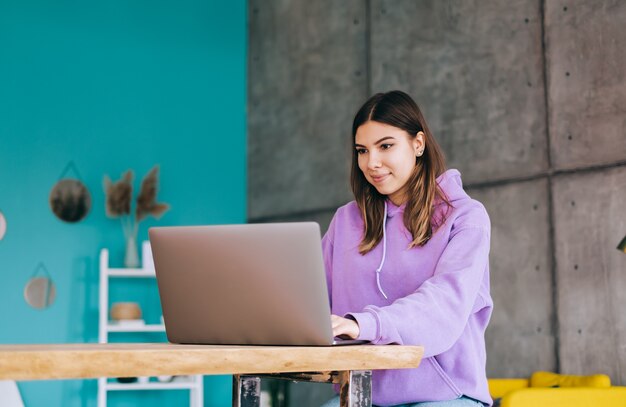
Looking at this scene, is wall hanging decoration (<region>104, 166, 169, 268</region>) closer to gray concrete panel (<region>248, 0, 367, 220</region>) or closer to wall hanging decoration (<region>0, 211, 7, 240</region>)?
wall hanging decoration (<region>0, 211, 7, 240</region>)

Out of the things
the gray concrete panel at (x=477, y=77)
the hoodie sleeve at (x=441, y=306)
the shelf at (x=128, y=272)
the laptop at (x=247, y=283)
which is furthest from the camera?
the shelf at (x=128, y=272)

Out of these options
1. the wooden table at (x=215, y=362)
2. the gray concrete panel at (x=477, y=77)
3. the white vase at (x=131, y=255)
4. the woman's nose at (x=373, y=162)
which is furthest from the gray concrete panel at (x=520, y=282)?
the wooden table at (x=215, y=362)

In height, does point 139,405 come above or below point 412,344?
below

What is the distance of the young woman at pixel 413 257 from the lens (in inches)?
75.2

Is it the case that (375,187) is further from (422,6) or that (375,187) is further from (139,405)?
(139,405)

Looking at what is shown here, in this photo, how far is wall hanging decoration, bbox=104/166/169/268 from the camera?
718 cm

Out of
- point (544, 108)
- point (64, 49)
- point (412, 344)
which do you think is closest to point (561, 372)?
point (544, 108)

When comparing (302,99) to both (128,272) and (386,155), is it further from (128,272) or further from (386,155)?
(386,155)

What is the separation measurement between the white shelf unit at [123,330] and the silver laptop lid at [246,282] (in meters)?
4.98

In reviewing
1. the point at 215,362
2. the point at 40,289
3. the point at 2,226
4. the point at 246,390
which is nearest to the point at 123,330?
the point at 40,289

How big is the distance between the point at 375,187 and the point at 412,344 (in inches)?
21.9

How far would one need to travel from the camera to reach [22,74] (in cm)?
712

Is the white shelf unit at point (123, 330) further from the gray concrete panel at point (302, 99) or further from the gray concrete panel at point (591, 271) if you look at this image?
the gray concrete panel at point (591, 271)

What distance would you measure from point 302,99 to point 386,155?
5272mm
